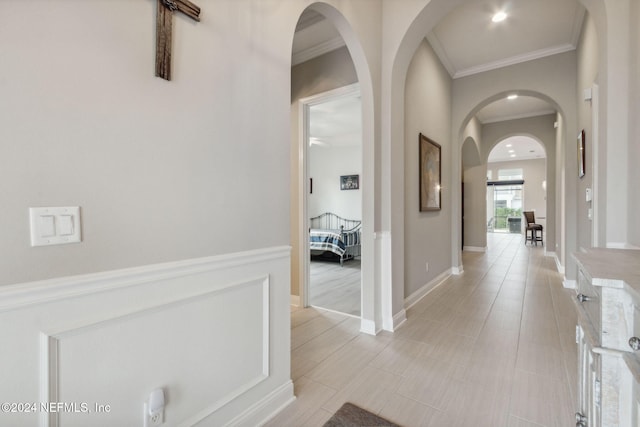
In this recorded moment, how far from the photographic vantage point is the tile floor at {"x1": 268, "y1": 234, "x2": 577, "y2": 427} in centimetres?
160

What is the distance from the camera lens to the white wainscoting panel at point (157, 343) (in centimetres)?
83

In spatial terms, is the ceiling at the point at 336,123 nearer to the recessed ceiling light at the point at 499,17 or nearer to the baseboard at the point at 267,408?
the recessed ceiling light at the point at 499,17

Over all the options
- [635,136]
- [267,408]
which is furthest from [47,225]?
[635,136]

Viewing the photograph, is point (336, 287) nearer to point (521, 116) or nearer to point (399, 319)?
point (399, 319)

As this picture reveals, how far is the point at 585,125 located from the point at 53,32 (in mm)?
4322

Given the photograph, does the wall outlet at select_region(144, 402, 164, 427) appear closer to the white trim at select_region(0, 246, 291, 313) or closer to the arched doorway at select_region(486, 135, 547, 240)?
the white trim at select_region(0, 246, 291, 313)

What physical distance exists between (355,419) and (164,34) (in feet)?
6.44

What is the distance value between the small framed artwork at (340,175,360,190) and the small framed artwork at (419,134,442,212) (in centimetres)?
303

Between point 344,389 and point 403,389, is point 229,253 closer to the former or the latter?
point 344,389

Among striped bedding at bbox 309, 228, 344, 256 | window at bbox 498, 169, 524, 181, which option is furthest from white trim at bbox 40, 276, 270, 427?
window at bbox 498, 169, 524, 181

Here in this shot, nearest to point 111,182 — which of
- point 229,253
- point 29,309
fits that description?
point 29,309

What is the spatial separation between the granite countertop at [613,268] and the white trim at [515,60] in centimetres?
386

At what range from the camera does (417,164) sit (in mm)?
3424

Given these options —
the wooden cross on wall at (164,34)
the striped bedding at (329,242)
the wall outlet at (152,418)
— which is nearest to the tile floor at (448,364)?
the wall outlet at (152,418)
